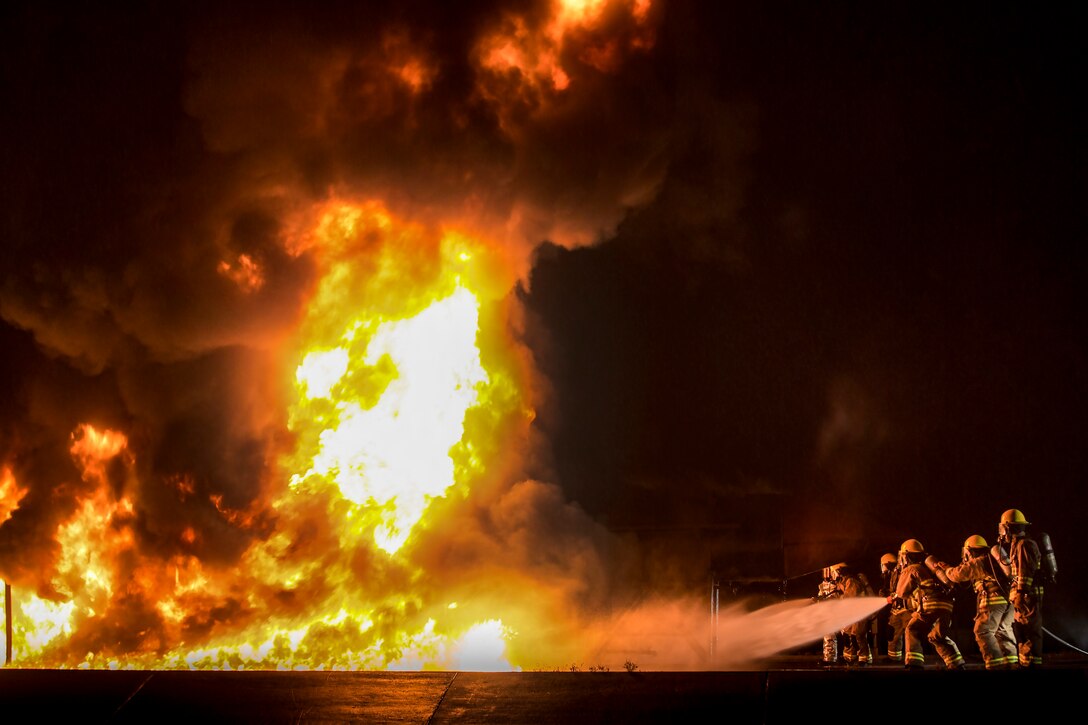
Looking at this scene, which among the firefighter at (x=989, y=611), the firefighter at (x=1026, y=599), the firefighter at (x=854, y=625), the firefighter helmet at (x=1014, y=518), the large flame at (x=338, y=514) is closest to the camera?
the firefighter at (x=1026, y=599)

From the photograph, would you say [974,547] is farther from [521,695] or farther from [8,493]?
[8,493]

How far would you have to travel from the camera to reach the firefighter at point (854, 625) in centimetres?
1329

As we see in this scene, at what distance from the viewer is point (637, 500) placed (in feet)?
64.4

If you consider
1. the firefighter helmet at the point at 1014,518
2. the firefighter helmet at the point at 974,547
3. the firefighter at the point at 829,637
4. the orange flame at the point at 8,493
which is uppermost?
the orange flame at the point at 8,493

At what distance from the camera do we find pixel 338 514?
48.2 feet

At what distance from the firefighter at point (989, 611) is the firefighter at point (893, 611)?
2.73ft

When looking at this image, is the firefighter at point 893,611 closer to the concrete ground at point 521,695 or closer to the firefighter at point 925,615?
the firefighter at point 925,615

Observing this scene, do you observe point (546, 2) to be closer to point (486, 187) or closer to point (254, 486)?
point (486, 187)

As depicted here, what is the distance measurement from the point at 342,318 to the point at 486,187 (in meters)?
3.32

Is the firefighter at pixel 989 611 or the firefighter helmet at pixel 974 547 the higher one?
A: the firefighter helmet at pixel 974 547

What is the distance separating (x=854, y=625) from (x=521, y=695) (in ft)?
20.5

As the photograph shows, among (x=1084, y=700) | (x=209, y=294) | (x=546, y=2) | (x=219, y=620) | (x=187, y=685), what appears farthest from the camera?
(x=546, y=2)

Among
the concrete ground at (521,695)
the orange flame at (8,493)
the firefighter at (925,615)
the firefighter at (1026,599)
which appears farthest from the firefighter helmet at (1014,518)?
the orange flame at (8,493)

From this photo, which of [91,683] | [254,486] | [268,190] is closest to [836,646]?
[254,486]
